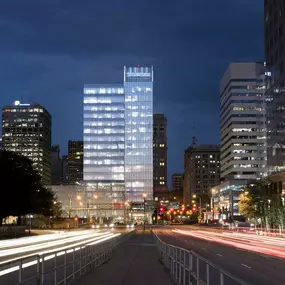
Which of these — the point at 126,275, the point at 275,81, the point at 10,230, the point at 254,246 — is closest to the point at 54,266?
the point at 126,275

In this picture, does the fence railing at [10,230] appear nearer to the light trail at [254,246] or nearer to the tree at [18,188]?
the tree at [18,188]

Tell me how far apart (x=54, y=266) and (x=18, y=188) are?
67888mm

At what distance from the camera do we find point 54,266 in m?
17.8

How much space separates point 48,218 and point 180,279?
114 metres

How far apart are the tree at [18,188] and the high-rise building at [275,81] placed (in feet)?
193

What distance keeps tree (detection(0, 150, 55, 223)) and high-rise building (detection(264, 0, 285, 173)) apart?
5879 cm

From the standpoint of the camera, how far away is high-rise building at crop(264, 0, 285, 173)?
438 feet

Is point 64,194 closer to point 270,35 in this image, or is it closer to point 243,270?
point 270,35

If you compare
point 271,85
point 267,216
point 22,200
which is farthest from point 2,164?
point 271,85

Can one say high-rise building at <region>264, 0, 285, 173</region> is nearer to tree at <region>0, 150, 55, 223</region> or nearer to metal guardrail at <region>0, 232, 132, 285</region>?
tree at <region>0, 150, 55, 223</region>

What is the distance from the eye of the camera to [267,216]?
101m

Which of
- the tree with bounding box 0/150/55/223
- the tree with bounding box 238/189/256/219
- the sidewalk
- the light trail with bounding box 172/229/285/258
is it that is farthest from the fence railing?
the tree with bounding box 238/189/256/219

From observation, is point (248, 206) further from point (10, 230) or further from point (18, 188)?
point (10, 230)

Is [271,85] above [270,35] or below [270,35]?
below
